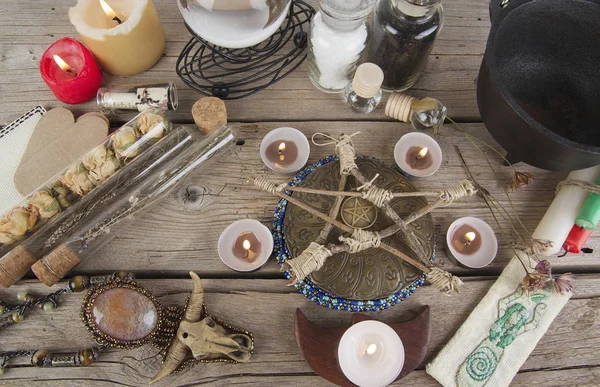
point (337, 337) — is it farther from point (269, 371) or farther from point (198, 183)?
point (198, 183)

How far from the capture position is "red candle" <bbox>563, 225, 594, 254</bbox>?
0.71 meters

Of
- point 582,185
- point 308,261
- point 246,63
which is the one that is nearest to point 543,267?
point 582,185

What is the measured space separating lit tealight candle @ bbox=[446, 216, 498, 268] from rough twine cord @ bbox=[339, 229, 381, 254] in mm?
154

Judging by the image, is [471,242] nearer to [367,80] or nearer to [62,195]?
[367,80]

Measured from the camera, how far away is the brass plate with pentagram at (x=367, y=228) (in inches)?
26.9

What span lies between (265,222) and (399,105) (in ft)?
1.01

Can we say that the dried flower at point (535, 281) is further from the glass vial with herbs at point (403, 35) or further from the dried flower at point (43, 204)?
the dried flower at point (43, 204)

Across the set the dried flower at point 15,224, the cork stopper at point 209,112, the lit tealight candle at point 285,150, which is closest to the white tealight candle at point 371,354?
the lit tealight candle at point 285,150

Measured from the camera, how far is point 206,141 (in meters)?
0.77

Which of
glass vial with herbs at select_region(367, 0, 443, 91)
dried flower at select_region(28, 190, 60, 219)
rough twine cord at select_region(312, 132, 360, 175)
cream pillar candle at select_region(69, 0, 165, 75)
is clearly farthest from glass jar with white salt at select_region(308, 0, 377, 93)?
dried flower at select_region(28, 190, 60, 219)

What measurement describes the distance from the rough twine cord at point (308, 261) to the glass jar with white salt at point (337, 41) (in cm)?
33

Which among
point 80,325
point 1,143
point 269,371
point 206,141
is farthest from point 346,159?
point 1,143

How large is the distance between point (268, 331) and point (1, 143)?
571 millimetres

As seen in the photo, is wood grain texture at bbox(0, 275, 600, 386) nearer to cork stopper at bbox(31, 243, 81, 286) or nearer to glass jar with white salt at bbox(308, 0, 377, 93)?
cork stopper at bbox(31, 243, 81, 286)
